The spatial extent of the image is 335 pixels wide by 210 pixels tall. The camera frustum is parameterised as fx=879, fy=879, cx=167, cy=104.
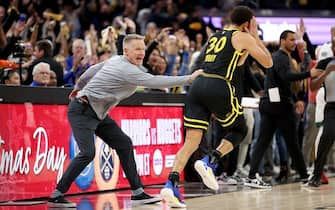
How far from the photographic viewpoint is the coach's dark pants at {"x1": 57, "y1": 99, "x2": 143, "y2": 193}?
30.4 ft

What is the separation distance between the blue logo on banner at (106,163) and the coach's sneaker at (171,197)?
2.38 meters

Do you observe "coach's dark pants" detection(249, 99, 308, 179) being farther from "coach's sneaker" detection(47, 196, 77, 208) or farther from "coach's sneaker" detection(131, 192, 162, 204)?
"coach's sneaker" detection(47, 196, 77, 208)

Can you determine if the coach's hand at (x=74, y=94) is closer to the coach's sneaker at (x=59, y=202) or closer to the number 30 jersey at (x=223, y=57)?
the coach's sneaker at (x=59, y=202)

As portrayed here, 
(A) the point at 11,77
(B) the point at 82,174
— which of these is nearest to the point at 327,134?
(B) the point at 82,174

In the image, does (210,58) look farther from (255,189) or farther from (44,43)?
(44,43)

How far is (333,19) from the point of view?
21859 mm

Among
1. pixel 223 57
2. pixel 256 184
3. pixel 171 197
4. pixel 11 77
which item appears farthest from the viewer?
pixel 256 184

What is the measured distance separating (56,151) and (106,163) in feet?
3.24

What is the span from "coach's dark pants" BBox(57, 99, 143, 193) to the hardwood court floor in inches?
12.3

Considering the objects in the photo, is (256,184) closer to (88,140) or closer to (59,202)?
(88,140)

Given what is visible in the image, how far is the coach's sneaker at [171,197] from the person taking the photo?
860 centimetres

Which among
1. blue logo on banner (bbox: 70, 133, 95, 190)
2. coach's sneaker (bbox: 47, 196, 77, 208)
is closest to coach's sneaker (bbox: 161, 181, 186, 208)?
coach's sneaker (bbox: 47, 196, 77, 208)

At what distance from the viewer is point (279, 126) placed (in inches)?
479

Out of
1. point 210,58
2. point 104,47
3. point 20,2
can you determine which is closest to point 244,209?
point 210,58
